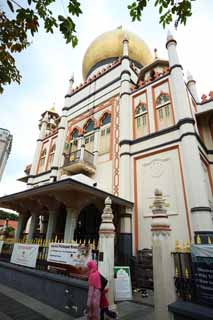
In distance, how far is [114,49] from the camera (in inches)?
660

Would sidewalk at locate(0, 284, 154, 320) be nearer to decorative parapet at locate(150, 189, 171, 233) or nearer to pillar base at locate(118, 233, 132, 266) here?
decorative parapet at locate(150, 189, 171, 233)

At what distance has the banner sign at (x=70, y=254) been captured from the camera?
5.19 meters

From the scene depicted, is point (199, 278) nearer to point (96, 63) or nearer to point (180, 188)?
point (180, 188)

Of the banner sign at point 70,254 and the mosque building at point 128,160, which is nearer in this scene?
the banner sign at point 70,254

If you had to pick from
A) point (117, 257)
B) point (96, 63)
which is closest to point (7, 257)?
point (117, 257)

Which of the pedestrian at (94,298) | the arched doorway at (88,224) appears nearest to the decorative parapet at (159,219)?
the pedestrian at (94,298)

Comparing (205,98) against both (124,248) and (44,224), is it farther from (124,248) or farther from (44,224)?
(44,224)

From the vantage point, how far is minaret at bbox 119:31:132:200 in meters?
9.85

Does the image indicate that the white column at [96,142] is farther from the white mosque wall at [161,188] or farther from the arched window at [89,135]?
the white mosque wall at [161,188]

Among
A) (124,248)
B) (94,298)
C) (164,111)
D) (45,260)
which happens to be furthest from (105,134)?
(94,298)

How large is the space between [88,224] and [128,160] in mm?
4476

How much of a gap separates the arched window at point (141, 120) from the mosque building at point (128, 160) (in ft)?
0.22

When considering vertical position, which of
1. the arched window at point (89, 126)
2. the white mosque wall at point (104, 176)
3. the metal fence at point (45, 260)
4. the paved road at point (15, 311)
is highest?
the arched window at point (89, 126)

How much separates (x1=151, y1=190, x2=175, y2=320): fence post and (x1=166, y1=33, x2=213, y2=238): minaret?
138 inches
